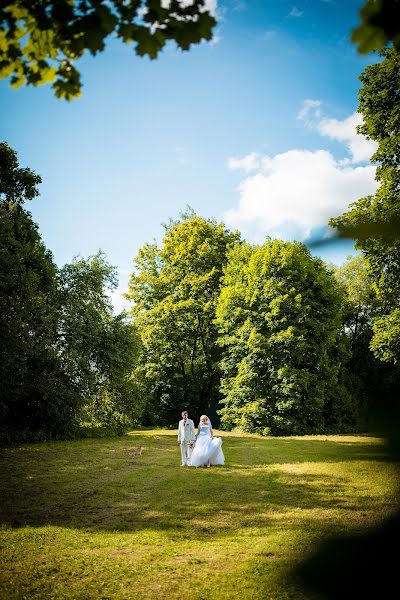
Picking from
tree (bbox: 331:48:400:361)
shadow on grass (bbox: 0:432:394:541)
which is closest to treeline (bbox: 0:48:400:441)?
tree (bbox: 331:48:400:361)

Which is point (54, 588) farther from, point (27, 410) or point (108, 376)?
point (108, 376)

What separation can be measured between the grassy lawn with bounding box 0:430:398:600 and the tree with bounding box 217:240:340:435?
1172cm

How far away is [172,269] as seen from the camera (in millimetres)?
33438

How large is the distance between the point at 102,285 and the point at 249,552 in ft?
69.0

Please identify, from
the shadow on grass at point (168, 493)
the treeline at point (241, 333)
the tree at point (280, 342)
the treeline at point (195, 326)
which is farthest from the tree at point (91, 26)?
the tree at point (280, 342)

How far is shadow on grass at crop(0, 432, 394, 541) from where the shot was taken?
7422 millimetres

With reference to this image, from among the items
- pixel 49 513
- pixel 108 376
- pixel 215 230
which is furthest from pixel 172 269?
pixel 49 513

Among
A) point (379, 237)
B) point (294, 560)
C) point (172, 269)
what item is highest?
point (172, 269)

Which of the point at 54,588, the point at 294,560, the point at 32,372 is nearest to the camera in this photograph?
the point at 294,560

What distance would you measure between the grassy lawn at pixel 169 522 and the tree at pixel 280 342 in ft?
38.5

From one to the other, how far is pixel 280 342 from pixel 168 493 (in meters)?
17.3

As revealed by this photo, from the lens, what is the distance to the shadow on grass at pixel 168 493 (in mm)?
7422

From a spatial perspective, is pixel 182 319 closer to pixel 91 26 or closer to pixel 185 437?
pixel 185 437

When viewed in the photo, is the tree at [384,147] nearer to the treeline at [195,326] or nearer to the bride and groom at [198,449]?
the treeline at [195,326]
